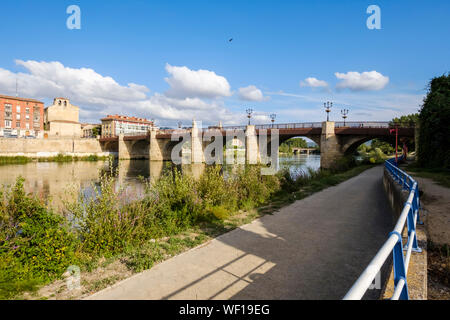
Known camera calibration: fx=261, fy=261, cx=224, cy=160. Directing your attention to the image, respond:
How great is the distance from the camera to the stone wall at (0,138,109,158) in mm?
51972

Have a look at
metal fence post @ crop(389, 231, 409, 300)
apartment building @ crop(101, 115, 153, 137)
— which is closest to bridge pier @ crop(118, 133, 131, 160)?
apartment building @ crop(101, 115, 153, 137)

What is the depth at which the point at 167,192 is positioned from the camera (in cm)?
902

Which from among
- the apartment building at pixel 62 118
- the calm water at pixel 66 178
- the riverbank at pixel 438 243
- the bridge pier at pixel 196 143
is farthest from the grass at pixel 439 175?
the apartment building at pixel 62 118

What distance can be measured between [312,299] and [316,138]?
38361 millimetres

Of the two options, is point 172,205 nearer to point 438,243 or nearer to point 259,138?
point 438,243

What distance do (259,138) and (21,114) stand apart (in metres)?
69.6

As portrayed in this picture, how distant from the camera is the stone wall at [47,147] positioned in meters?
52.0

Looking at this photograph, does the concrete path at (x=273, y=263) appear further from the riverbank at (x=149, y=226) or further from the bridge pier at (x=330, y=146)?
the bridge pier at (x=330, y=146)

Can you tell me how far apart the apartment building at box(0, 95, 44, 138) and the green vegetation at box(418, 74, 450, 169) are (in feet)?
257

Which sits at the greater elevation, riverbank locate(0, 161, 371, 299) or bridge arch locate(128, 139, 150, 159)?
bridge arch locate(128, 139, 150, 159)

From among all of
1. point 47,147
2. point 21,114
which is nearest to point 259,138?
point 47,147

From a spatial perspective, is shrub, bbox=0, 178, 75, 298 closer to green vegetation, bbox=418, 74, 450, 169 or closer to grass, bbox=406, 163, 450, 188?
grass, bbox=406, 163, 450, 188
